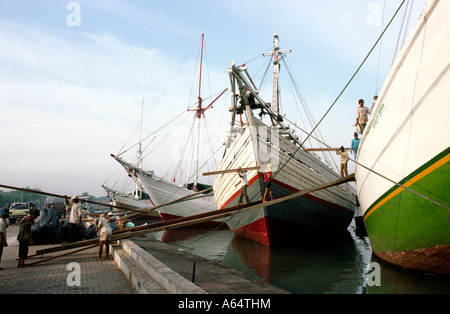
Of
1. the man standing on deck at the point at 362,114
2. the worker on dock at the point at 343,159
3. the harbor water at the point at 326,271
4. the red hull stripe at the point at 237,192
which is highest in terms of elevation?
the man standing on deck at the point at 362,114

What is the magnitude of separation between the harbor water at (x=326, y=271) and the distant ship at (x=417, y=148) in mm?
446

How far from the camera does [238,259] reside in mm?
9797

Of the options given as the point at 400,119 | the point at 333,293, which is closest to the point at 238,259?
the point at 333,293

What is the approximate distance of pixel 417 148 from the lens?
506 cm

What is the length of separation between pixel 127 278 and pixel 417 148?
5.88 m

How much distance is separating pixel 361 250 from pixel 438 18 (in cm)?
925

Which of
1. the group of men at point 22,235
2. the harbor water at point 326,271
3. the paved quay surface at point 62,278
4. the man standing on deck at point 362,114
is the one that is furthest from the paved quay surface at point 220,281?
the man standing on deck at point 362,114

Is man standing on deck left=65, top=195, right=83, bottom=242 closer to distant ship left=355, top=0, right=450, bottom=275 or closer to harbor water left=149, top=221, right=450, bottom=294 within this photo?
harbor water left=149, top=221, right=450, bottom=294

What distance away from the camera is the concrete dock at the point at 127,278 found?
4.29 meters

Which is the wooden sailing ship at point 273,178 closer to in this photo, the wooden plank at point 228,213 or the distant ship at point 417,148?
the wooden plank at point 228,213

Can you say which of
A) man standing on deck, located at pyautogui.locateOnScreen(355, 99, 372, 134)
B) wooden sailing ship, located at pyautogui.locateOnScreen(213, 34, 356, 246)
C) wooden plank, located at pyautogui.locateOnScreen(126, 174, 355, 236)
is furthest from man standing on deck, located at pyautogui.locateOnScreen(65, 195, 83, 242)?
man standing on deck, located at pyautogui.locateOnScreen(355, 99, 372, 134)

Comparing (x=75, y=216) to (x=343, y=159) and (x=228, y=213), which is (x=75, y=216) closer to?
(x=228, y=213)

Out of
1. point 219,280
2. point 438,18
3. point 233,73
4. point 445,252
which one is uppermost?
point 233,73

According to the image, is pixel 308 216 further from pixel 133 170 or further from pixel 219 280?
pixel 133 170
